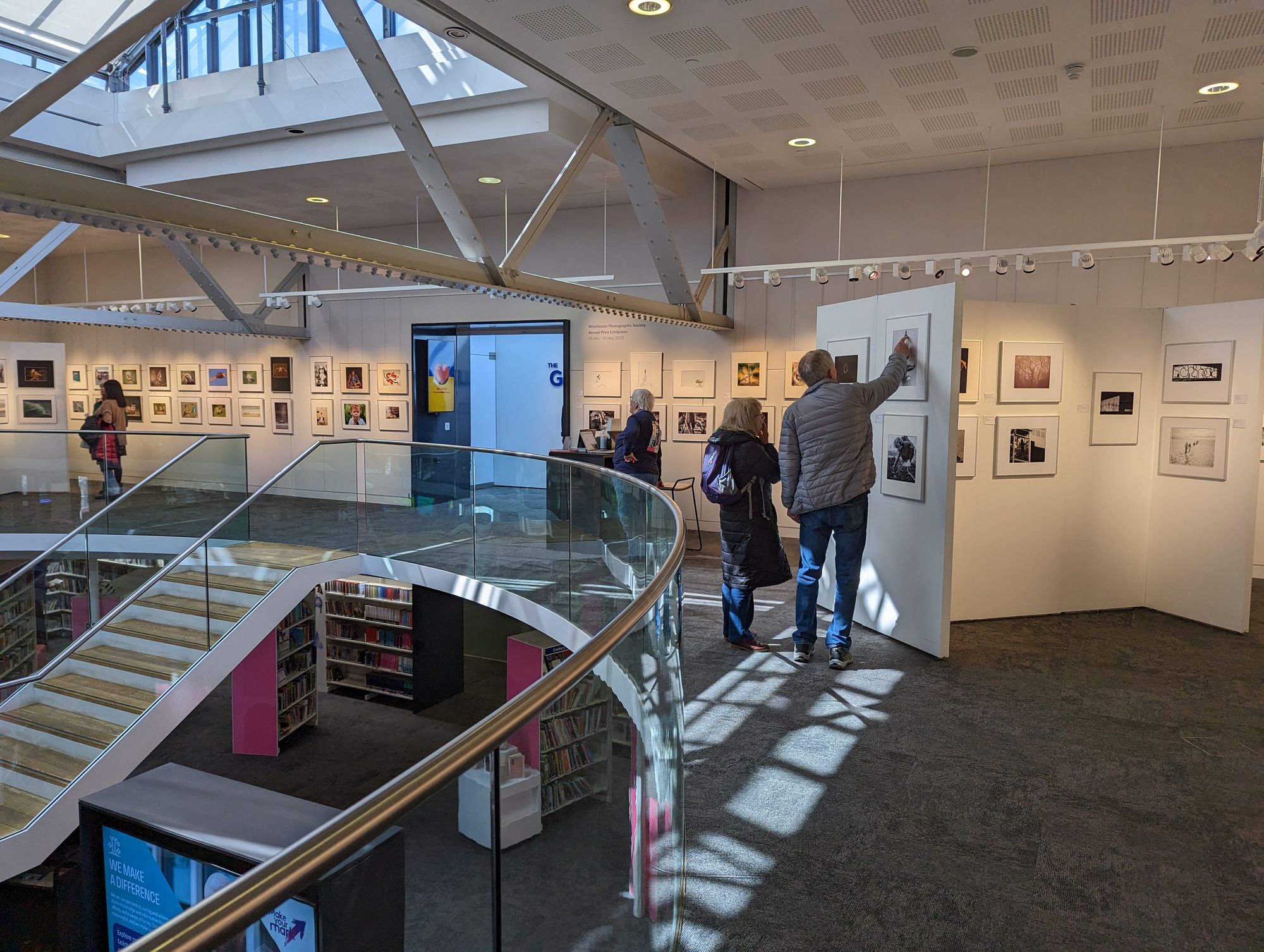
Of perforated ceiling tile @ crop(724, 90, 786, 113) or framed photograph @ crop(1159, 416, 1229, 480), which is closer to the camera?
framed photograph @ crop(1159, 416, 1229, 480)

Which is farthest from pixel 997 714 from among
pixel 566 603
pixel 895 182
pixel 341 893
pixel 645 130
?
pixel 895 182

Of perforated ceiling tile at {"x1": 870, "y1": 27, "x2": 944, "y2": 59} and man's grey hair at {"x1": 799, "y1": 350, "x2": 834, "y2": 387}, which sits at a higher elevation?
perforated ceiling tile at {"x1": 870, "y1": 27, "x2": 944, "y2": 59}

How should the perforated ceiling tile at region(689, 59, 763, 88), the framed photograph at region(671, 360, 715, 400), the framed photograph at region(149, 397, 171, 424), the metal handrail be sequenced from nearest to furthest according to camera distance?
the metal handrail, the perforated ceiling tile at region(689, 59, 763, 88), the framed photograph at region(671, 360, 715, 400), the framed photograph at region(149, 397, 171, 424)

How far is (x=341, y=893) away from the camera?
1.38 m

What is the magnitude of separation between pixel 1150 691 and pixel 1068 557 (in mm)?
2201

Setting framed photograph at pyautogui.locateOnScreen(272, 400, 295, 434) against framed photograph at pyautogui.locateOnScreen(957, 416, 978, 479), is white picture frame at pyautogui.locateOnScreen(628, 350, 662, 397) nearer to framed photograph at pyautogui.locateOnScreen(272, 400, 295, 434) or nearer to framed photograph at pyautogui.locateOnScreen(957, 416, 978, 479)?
framed photograph at pyautogui.locateOnScreen(957, 416, 978, 479)

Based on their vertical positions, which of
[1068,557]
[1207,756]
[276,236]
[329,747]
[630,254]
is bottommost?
[329,747]

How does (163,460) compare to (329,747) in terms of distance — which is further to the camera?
(163,460)

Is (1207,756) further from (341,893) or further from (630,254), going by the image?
(630,254)

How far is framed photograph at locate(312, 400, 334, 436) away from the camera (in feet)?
51.1

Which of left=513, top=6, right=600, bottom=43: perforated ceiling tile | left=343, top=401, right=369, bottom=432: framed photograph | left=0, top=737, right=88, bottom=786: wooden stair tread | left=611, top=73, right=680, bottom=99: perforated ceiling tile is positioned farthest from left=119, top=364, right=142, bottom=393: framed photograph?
left=513, top=6, right=600, bottom=43: perforated ceiling tile

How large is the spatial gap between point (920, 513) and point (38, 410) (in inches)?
555

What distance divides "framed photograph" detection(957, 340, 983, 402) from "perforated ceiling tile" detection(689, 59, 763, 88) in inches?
116

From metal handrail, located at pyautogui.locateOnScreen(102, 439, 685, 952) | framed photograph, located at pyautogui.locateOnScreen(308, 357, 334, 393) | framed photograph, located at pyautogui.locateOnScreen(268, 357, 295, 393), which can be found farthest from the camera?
framed photograph, located at pyautogui.locateOnScreen(268, 357, 295, 393)
